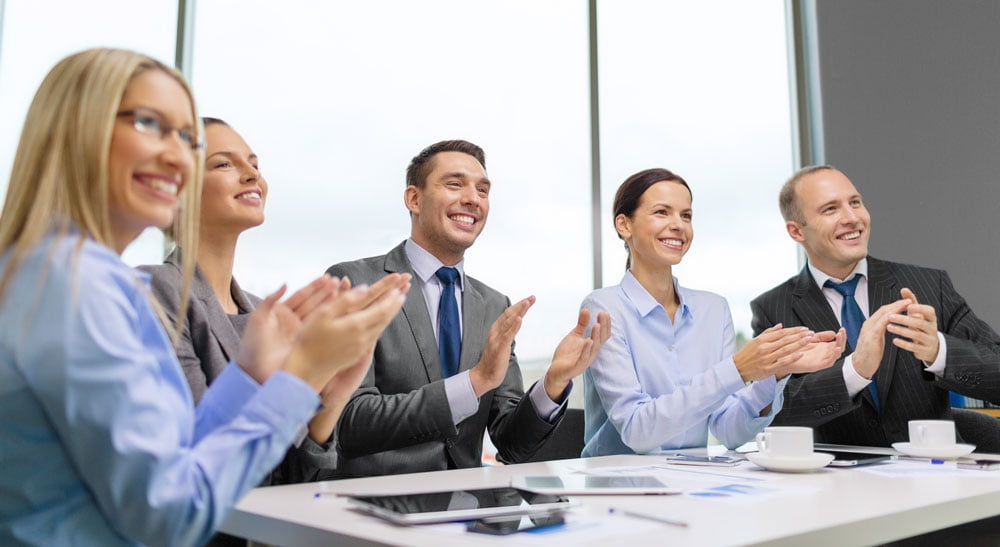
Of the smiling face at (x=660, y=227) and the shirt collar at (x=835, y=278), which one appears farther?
the shirt collar at (x=835, y=278)

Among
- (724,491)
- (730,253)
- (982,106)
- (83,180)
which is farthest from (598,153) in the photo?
(83,180)

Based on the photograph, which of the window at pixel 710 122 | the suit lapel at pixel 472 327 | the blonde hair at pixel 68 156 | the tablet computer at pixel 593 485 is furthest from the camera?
the window at pixel 710 122

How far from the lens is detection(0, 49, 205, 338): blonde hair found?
2.91 feet

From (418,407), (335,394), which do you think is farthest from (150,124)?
(418,407)

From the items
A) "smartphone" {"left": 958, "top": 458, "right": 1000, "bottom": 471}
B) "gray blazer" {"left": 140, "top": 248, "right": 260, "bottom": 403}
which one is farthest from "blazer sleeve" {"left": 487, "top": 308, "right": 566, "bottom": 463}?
"smartphone" {"left": 958, "top": 458, "right": 1000, "bottom": 471}

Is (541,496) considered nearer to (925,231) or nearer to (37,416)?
(37,416)

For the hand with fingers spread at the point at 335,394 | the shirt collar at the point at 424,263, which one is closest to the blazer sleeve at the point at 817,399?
the shirt collar at the point at 424,263

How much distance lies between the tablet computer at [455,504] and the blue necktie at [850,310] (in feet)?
6.29

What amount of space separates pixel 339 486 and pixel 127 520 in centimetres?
63

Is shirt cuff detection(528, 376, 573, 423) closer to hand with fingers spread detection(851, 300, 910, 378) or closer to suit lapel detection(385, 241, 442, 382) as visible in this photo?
suit lapel detection(385, 241, 442, 382)

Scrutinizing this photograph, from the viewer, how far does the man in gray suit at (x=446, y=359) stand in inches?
77.4

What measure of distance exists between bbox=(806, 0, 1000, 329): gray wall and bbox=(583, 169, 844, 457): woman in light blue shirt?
223 cm

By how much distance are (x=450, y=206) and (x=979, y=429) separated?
6.29 ft

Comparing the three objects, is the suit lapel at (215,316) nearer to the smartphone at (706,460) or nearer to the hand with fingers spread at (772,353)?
the smartphone at (706,460)
